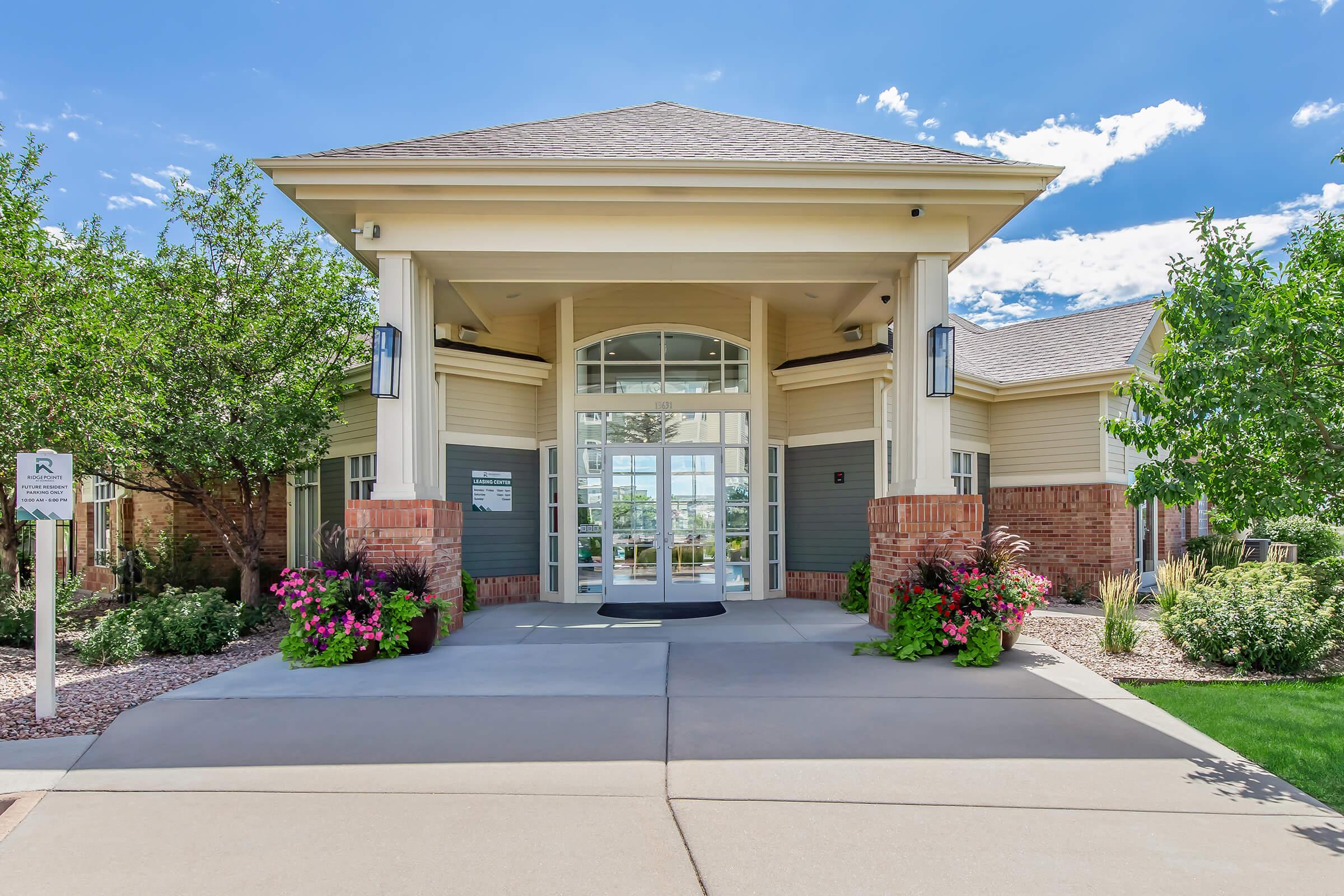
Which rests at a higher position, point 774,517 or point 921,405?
point 921,405

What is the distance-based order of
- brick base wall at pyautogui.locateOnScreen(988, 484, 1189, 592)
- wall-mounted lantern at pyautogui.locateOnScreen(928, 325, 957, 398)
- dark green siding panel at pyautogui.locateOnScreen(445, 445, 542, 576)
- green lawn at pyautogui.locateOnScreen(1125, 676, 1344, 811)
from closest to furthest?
green lawn at pyautogui.locateOnScreen(1125, 676, 1344, 811) < wall-mounted lantern at pyautogui.locateOnScreen(928, 325, 957, 398) < dark green siding panel at pyautogui.locateOnScreen(445, 445, 542, 576) < brick base wall at pyautogui.locateOnScreen(988, 484, 1189, 592)

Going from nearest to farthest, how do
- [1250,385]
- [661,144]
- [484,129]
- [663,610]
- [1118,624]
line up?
[1250,385] < [1118,624] < [661,144] < [484,129] < [663,610]

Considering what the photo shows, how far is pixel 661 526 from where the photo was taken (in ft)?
34.4

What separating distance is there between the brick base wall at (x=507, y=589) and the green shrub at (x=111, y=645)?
3.76 m

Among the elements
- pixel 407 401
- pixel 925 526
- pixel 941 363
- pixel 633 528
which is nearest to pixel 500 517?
pixel 633 528

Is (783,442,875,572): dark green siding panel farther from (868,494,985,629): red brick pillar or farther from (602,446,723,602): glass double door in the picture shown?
(868,494,985,629): red brick pillar

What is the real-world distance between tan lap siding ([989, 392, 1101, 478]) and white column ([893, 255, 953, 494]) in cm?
582

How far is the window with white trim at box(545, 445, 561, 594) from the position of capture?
35.3 ft

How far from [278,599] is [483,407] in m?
4.10

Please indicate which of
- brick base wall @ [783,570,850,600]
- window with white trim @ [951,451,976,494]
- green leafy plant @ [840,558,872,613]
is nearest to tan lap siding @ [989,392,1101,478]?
window with white trim @ [951,451,976,494]

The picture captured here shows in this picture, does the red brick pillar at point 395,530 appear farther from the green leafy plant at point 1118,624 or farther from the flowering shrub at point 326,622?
the green leafy plant at point 1118,624

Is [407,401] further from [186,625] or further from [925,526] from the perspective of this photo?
[925,526]

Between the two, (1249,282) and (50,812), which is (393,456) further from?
(1249,282)

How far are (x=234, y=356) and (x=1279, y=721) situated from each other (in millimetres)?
10752
